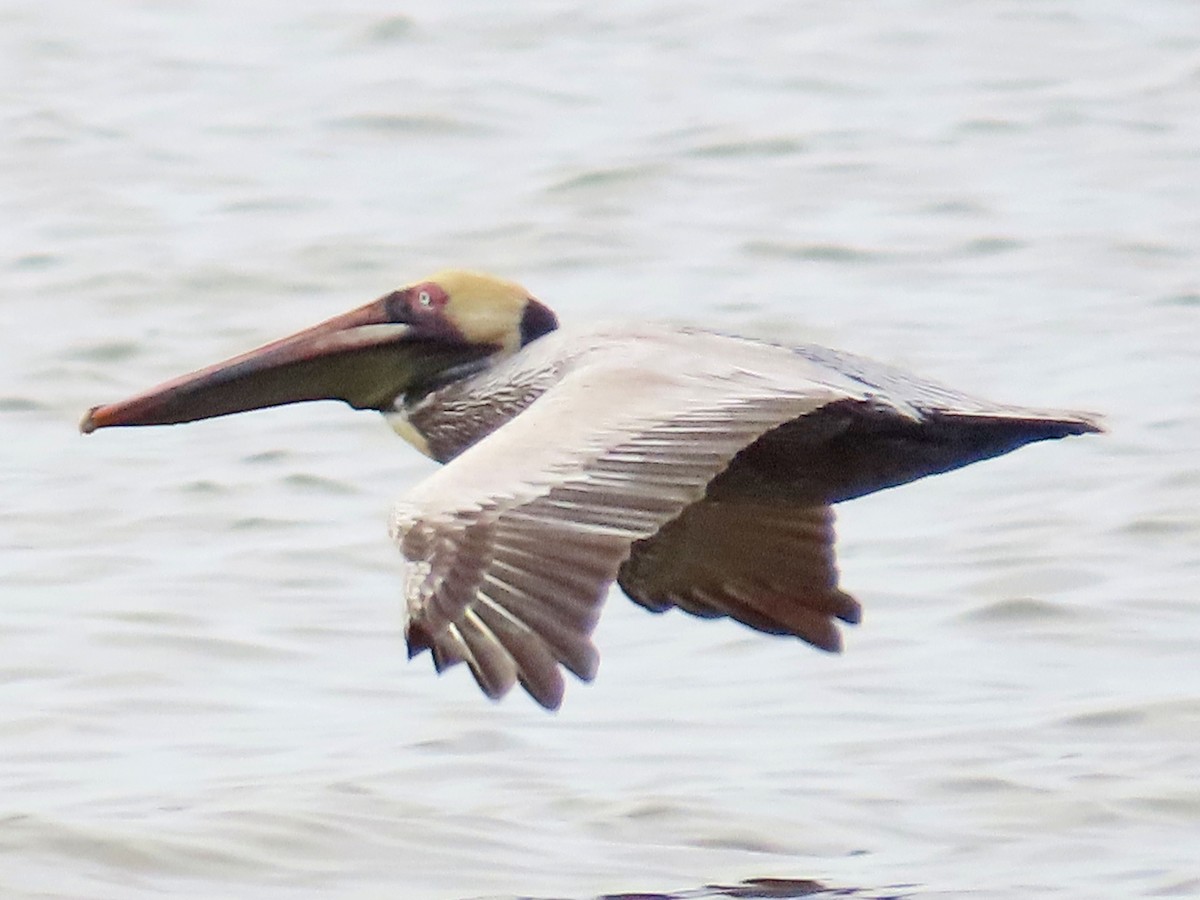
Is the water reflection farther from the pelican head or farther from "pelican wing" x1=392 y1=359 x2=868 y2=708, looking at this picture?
the pelican head

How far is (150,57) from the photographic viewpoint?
15.3 m

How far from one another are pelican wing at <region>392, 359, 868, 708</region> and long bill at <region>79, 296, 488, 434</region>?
3.06 ft

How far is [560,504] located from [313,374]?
1.70 metres

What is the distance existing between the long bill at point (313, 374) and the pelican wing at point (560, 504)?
3.06 feet

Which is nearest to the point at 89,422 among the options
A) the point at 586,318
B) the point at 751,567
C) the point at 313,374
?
the point at 313,374

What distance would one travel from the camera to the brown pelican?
462 cm

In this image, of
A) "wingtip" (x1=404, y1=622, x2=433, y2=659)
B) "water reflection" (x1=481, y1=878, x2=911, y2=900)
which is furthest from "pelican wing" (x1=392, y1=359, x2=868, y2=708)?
"water reflection" (x1=481, y1=878, x2=911, y2=900)

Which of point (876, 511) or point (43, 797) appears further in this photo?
point (876, 511)

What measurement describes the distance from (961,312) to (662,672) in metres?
3.87

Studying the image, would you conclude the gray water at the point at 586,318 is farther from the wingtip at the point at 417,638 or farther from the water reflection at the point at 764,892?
the wingtip at the point at 417,638

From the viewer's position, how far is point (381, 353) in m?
6.44

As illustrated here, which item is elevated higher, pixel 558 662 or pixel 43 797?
pixel 558 662

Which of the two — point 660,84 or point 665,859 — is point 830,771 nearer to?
point 665,859

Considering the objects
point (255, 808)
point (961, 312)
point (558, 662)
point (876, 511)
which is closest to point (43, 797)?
point (255, 808)
